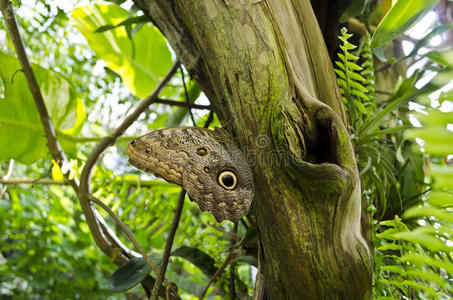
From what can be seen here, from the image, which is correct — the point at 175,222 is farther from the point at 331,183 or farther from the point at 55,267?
the point at 55,267

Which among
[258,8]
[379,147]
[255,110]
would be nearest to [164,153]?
[255,110]

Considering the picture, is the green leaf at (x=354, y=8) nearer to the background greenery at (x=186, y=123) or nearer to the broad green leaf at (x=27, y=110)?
the background greenery at (x=186, y=123)

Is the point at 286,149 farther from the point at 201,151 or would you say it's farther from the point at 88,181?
the point at 88,181

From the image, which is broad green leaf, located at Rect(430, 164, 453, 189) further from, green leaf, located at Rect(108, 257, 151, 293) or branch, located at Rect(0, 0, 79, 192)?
branch, located at Rect(0, 0, 79, 192)

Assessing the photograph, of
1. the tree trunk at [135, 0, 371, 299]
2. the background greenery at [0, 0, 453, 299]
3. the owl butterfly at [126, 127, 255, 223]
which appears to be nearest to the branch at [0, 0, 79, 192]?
the background greenery at [0, 0, 453, 299]

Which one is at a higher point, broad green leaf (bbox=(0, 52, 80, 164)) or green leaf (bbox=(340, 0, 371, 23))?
green leaf (bbox=(340, 0, 371, 23))

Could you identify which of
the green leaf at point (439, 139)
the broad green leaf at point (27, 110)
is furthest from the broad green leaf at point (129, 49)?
the green leaf at point (439, 139)

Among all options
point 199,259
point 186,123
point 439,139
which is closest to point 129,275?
point 199,259
